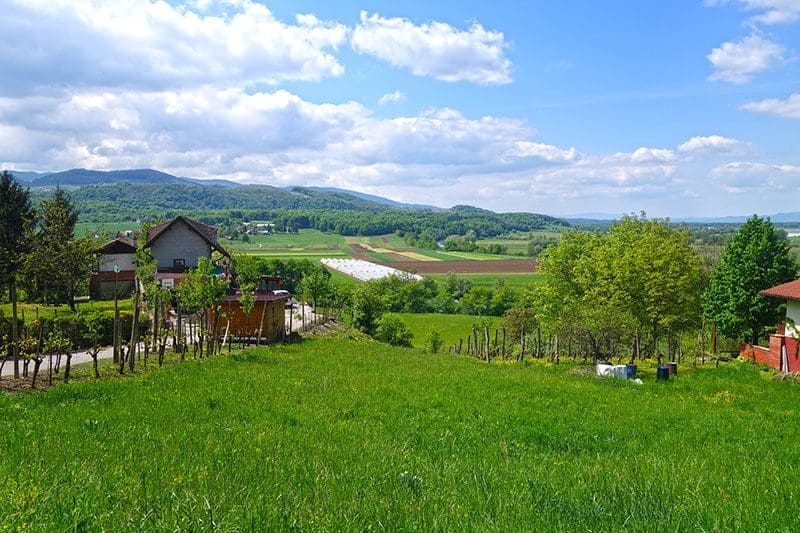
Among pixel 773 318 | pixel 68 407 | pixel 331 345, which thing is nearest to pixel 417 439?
pixel 68 407

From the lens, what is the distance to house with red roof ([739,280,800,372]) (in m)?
31.6

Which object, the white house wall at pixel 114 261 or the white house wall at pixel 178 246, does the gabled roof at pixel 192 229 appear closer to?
the white house wall at pixel 178 246

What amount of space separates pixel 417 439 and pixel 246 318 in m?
28.9

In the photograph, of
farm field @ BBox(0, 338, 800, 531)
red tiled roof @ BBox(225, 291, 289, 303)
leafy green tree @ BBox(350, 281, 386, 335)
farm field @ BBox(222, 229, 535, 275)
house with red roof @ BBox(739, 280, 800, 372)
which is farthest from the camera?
farm field @ BBox(222, 229, 535, 275)

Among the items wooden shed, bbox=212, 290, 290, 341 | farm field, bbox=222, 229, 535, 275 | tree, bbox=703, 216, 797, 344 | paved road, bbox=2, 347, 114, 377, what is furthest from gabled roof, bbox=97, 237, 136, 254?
farm field, bbox=222, 229, 535, 275

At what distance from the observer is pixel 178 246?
6122 cm

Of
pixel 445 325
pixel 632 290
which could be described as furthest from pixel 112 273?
pixel 632 290

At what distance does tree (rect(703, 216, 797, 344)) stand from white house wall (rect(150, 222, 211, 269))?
47803 mm

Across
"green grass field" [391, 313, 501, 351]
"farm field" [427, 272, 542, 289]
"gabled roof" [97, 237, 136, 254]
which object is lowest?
"green grass field" [391, 313, 501, 351]

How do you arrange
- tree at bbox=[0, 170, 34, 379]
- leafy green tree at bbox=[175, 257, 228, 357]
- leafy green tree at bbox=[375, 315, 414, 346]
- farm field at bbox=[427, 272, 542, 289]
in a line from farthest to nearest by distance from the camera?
farm field at bbox=[427, 272, 542, 289] → leafy green tree at bbox=[375, 315, 414, 346] → tree at bbox=[0, 170, 34, 379] → leafy green tree at bbox=[175, 257, 228, 357]

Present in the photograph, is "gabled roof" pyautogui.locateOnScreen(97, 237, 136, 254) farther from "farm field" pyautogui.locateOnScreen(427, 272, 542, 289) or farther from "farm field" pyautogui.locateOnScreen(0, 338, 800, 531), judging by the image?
"farm field" pyautogui.locateOnScreen(427, 272, 542, 289)

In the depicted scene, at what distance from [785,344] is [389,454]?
3154cm

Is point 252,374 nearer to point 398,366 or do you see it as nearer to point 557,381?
point 398,366

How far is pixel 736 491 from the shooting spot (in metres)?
6.95
